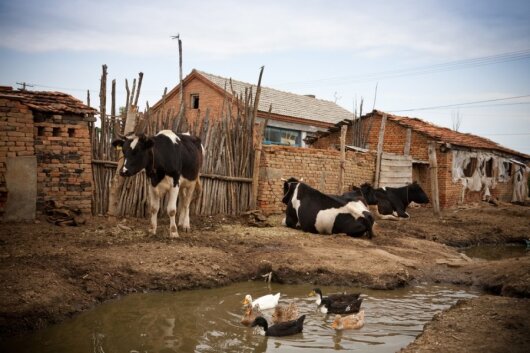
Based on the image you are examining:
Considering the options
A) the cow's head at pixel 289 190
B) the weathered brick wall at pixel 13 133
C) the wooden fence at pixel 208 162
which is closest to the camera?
the weathered brick wall at pixel 13 133

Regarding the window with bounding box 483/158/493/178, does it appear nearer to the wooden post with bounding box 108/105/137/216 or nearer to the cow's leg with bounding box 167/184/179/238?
the cow's leg with bounding box 167/184/179/238

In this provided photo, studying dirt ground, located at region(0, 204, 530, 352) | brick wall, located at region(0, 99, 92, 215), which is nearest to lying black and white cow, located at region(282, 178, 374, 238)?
dirt ground, located at region(0, 204, 530, 352)

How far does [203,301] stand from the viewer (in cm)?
640

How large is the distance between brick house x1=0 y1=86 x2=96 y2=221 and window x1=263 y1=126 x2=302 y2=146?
13.6 meters

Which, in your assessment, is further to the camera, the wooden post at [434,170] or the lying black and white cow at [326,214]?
the wooden post at [434,170]

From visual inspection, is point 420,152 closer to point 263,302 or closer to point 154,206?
point 154,206

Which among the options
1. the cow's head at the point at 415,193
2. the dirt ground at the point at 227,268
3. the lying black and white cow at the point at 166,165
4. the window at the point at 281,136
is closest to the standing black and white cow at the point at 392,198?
the cow's head at the point at 415,193

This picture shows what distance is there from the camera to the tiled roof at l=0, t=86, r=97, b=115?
30.6 ft

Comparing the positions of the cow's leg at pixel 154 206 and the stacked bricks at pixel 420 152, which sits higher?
the stacked bricks at pixel 420 152

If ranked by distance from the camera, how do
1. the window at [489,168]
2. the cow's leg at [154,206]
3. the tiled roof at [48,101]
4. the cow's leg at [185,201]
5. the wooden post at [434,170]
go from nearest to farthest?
1. the cow's leg at [154,206]
2. the tiled roof at [48,101]
3. the cow's leg at [185,201]
4. the wooden post at [434,170]
5. the window at [489,168]

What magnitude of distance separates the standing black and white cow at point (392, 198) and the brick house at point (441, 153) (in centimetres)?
285

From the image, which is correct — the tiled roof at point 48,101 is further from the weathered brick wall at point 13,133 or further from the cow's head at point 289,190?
the cow's head at point 289,190

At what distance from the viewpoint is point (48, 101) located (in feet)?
32.3

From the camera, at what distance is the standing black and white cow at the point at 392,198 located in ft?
46.8
